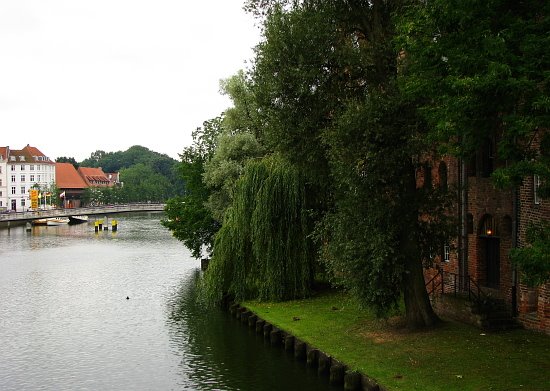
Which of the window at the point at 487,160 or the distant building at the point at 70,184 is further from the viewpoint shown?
the distant building at the point at 70,184

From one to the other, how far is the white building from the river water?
308 feet

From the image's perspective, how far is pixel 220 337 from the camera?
27969mm

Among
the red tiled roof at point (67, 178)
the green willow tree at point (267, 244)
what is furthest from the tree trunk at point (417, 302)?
the red tiled roof at point (67, 178)

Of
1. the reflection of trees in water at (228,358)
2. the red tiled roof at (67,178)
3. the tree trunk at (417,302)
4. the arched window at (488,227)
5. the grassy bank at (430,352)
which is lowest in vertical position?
the reflection of trees in water at (228,358)

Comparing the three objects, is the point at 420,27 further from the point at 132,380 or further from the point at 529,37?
the point at 132,380

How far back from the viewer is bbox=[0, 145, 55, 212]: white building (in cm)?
14050

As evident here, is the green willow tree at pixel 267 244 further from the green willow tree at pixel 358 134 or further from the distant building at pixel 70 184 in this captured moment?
the distant building at pixel 70 184

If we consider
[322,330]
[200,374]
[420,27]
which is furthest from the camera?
[322,330]

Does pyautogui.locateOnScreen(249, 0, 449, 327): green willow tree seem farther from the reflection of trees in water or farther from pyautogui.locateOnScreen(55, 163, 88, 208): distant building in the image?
pyautogui.locateOnScreen(55, 163, 88, 208): distant building

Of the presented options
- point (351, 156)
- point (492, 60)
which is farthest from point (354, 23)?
point (492, 60)

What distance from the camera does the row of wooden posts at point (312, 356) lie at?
19.0m

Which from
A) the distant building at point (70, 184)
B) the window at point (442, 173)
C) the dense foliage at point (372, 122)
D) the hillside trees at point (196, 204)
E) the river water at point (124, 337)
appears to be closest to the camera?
the dense foliage at point (372, 122)

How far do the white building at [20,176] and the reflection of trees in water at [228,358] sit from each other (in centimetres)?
11808

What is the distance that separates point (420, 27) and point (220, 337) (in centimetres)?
1678
